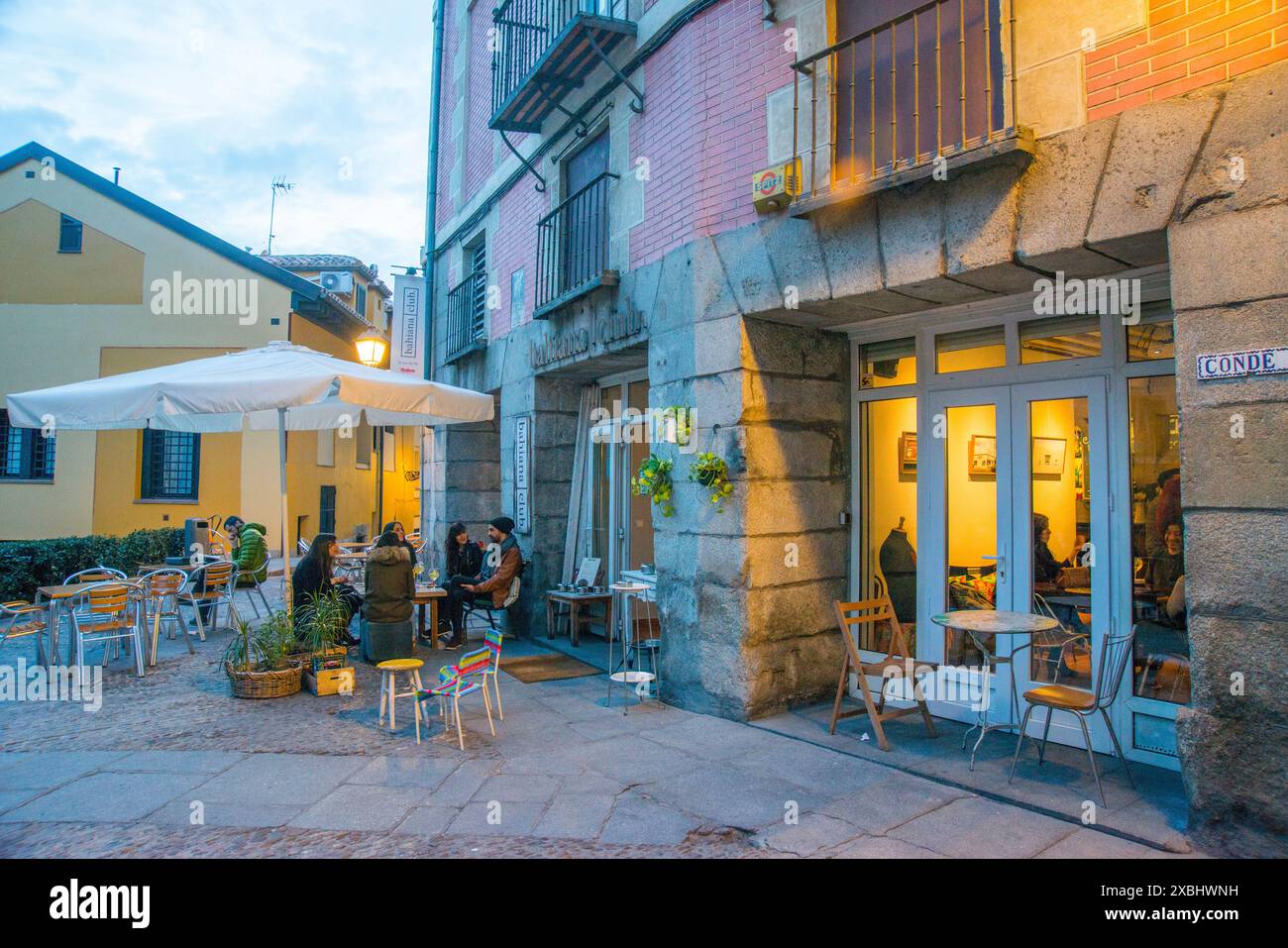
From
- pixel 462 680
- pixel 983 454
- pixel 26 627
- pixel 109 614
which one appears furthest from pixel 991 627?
pixel 26 627

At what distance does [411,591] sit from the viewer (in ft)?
25.4

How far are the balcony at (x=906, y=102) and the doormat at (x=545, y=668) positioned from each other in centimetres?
469

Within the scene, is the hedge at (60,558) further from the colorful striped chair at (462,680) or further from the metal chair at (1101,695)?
the metal chair at (1101,695)

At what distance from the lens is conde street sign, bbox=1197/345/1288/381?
3590mm

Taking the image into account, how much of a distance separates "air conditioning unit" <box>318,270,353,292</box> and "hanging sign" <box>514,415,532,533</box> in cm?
1663

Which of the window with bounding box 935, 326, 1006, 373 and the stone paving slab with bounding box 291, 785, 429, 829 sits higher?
the window with bounding box 935, 326, 1006, 373

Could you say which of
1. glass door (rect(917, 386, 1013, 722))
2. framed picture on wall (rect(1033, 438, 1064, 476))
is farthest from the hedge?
framed picture on wall (rect(1033, 438, 1064, 476))

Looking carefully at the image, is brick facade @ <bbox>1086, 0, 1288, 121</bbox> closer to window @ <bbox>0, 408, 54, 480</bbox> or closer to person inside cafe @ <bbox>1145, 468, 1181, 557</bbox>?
person inside cafe @ <bbox>1145, 468, 1181, 557</bbox>

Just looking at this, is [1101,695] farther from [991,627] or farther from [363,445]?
[363,445]

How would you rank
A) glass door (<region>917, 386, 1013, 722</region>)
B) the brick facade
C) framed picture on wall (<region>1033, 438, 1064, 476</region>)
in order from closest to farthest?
the brick facade, framed picture on wall (<region>1033, 438, 1064, 476</region>), glass door (<region>917, 386, 1013, 722</region>)

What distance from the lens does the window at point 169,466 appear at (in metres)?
15.8

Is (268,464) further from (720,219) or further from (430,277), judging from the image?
(720,219)

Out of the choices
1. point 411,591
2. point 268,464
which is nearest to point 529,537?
point 411,591

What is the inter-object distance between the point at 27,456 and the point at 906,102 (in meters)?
17.1
